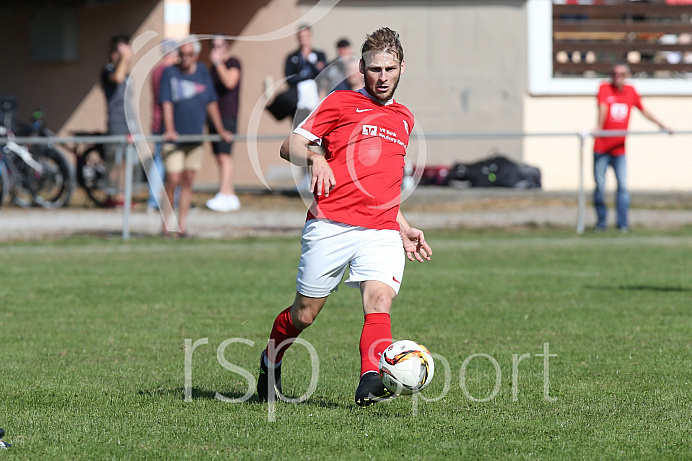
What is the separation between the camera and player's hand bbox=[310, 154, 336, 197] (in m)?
5.27

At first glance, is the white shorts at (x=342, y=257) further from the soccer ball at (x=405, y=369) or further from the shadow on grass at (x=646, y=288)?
the shadow on grass at (x=646, y=288)

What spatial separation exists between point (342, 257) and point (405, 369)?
76cm

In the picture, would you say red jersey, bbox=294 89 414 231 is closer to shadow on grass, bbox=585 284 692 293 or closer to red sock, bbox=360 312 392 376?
red sock, bbox=360 312 392 376

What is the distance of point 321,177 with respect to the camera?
5277mm

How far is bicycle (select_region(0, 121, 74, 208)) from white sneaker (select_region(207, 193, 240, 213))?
7.34 feet

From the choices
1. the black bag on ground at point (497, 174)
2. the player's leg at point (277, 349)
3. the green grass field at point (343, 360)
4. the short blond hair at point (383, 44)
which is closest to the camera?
the green grass field at point (343, 360)

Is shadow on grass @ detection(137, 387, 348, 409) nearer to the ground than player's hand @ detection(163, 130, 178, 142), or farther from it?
nearer to the ground

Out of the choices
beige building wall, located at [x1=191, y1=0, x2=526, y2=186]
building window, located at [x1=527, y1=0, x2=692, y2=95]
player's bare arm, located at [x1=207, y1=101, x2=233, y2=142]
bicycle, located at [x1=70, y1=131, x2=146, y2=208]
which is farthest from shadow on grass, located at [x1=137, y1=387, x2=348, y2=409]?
building window, located at [x1=527, y1=0, x2=692, y2=95]

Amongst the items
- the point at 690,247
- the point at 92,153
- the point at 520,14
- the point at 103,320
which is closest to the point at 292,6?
the point at 520,14

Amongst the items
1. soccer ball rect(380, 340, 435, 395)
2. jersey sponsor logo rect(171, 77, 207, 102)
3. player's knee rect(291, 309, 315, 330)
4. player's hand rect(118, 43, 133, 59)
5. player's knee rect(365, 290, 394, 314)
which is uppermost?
player's hand rect(118, 43, 133, 59)

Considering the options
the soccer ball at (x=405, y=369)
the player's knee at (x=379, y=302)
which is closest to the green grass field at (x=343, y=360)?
the soccer ball at (x=405, y=369)

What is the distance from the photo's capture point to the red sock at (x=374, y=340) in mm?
5465

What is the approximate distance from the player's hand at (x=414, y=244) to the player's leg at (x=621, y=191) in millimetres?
10763

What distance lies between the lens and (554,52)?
885 inches
